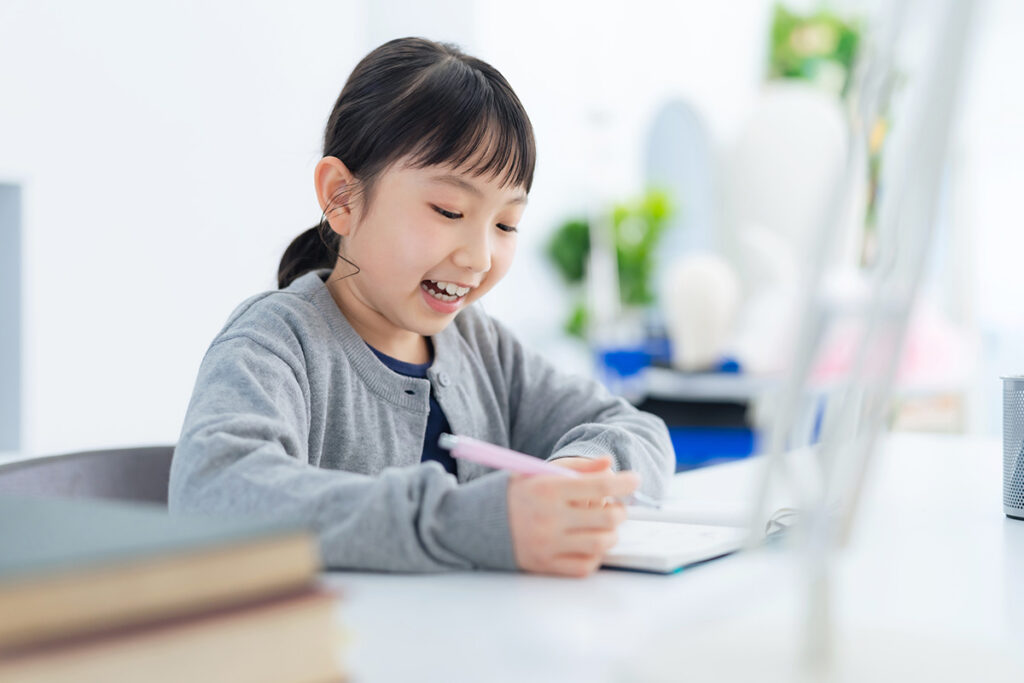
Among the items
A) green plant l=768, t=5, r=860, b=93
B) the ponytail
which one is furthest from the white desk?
green plant l=768, t=5, r=860, b=93

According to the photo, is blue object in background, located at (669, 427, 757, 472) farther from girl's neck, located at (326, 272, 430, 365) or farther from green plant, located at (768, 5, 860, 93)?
green plant, located at (768, 5, 860, 93)

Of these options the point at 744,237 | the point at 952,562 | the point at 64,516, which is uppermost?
the point at 64,516

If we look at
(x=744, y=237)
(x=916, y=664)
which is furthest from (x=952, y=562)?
(x=744, y=237)

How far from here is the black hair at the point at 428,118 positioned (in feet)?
2.85

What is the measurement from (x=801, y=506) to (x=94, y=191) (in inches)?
68.8

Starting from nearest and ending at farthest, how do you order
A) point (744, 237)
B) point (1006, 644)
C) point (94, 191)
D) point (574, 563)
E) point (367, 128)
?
point (1006, 644), point (574, 563), point (367, 128), point (94, 191), point (744, 237)

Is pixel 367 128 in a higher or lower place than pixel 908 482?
higher

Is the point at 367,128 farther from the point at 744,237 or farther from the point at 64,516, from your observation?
the point at 744,237

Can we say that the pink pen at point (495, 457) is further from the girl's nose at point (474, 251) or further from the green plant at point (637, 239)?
the green plant at point (637, 239)

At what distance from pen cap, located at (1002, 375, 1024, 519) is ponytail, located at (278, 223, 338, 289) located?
64 centimetres

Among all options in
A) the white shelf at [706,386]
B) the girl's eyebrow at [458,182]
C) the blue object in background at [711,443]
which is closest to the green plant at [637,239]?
the white shelf at [706,386]

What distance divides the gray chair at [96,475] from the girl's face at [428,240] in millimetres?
239

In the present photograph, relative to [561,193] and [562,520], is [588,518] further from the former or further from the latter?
[561,193]

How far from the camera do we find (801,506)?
1.10ft
